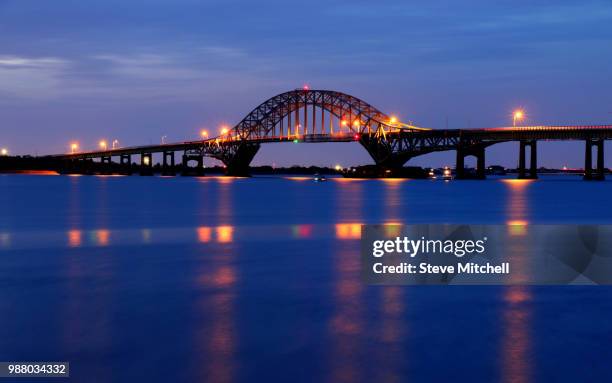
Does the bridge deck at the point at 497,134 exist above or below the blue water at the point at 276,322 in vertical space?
above

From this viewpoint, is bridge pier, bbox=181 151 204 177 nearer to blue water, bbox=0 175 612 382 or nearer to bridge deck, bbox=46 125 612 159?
bridge deck, bbox=46 125 612 159

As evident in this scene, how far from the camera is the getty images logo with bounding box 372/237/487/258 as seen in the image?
18562 mm

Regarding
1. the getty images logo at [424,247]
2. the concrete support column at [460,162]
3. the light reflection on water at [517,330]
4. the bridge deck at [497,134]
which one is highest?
the bridge deck at [497,134]

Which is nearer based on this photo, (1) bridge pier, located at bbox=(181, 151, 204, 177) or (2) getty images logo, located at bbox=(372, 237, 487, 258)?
(2) getty images logo, located at bbox=(372, 237, 487, 258)

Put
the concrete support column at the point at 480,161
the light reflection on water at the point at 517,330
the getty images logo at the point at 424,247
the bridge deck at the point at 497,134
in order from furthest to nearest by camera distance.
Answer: the concrete support column at the point at 480,161, the bridge deck at the point at 497,134, the getty images logo at the point at 424,247, the light reflection on water at the point at 517,330

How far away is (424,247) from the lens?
2016 cm
